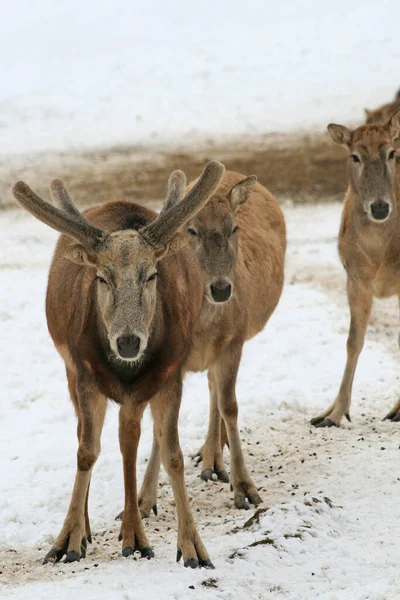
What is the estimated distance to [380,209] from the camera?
9.21 metres

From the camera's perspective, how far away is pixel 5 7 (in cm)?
2894

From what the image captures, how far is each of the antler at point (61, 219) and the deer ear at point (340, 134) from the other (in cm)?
397

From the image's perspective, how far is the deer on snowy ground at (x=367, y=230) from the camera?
9320 mm

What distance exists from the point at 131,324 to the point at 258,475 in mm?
2925

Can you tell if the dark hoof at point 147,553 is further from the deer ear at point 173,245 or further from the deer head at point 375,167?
the deer head at point 375,167

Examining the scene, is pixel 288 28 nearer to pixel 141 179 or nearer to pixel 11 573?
pixel 141 179

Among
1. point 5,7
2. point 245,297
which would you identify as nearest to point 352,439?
point 245,297

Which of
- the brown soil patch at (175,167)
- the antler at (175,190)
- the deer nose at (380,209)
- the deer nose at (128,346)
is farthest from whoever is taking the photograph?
the brown soil patch at (175,167)

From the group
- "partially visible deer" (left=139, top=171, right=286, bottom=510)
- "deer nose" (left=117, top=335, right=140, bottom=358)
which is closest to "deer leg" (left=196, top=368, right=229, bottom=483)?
"partially visible deer" (left=139, top=171, right=286, bottom=510)

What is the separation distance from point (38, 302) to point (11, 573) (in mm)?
6238

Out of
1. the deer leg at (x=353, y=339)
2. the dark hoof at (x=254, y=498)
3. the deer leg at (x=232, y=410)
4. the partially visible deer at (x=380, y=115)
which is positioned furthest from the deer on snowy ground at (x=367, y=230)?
the partially visible deer at (x=380, y=115)

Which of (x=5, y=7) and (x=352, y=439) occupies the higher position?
(x=5, y=7)

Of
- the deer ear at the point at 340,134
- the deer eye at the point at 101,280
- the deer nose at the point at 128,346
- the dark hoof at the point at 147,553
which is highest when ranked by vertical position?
the deer ear at the point at 340,134

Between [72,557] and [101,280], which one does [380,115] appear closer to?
[101,280]
